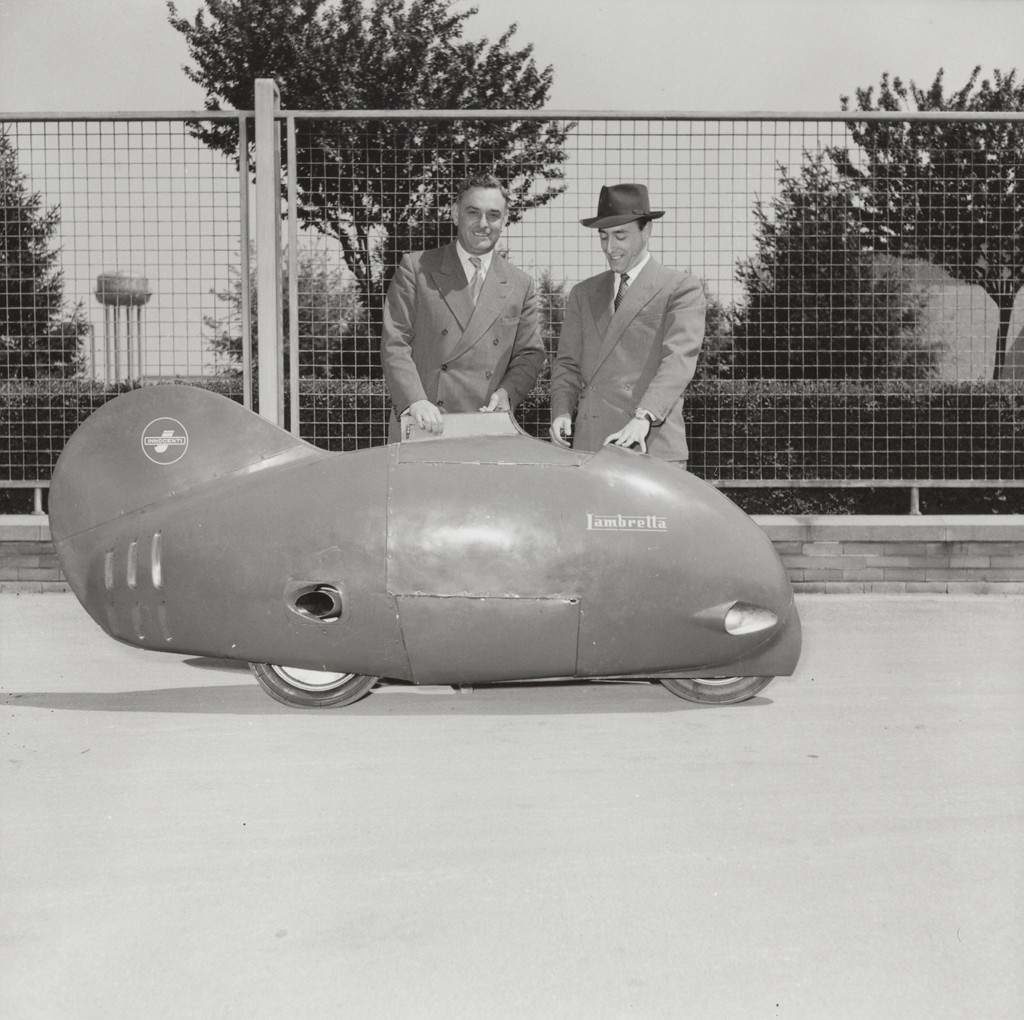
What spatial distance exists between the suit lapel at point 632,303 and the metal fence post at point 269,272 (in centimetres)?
206

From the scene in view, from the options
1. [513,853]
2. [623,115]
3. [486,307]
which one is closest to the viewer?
[513,853]

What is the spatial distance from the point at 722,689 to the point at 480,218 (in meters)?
1.91

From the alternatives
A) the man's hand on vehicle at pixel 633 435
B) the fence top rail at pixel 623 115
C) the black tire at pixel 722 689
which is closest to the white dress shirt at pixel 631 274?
the man's hand on vehicle at pixel 633 435

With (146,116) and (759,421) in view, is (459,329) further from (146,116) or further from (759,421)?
(759,421)

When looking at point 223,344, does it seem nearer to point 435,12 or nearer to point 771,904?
point 771,904

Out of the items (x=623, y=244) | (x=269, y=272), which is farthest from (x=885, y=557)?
(x=269, y=272)

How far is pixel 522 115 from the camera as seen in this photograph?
20.6 ft

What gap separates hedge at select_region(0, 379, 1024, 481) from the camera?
22.0 feet

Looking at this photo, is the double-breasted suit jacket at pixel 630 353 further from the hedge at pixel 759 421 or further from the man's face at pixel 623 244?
the hedge at pixel 759 421

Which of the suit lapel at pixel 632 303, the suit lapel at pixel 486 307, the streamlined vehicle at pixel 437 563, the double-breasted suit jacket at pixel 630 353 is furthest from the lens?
the suit lapel at pixel 486 307

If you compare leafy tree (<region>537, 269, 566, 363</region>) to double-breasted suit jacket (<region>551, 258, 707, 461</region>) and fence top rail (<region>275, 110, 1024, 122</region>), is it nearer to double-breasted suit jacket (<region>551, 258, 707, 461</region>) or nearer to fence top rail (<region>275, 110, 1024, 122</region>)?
fence top rail (<region>275, 110, 1024, 122</region>)

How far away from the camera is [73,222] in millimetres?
6168

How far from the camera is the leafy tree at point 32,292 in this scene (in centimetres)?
648

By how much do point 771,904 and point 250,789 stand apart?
1.36 meters
